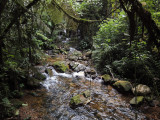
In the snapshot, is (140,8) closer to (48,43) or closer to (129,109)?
(129,109)

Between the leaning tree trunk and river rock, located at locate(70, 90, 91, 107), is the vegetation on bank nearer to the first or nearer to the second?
the leaning tree trunk

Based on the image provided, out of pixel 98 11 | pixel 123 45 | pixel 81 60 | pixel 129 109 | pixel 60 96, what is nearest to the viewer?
pixel 129 109

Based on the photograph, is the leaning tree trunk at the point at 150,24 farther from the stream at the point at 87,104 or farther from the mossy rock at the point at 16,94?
the mossy rock at the point at 16,94

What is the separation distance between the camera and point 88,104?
425 cm

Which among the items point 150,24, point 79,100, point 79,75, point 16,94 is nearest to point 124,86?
point 79,100

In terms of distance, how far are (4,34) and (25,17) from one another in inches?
27.5

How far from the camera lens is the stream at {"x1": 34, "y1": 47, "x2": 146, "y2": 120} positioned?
3.59 meters

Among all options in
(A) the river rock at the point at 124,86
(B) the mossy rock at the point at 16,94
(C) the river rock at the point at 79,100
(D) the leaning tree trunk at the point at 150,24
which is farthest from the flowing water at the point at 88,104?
(D) the leaning tree trunk at the point at 150,24

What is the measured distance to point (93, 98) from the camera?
15.5 feet

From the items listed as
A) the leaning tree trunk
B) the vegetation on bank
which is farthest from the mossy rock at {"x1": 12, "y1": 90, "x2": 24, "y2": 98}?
the leaning tree trunk

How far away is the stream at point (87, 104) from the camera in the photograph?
3592 mm

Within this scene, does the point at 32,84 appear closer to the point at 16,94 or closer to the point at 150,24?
the point at 16,94

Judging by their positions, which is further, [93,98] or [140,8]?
[93,98]

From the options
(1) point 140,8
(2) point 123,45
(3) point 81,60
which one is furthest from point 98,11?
(1) point 140,8
